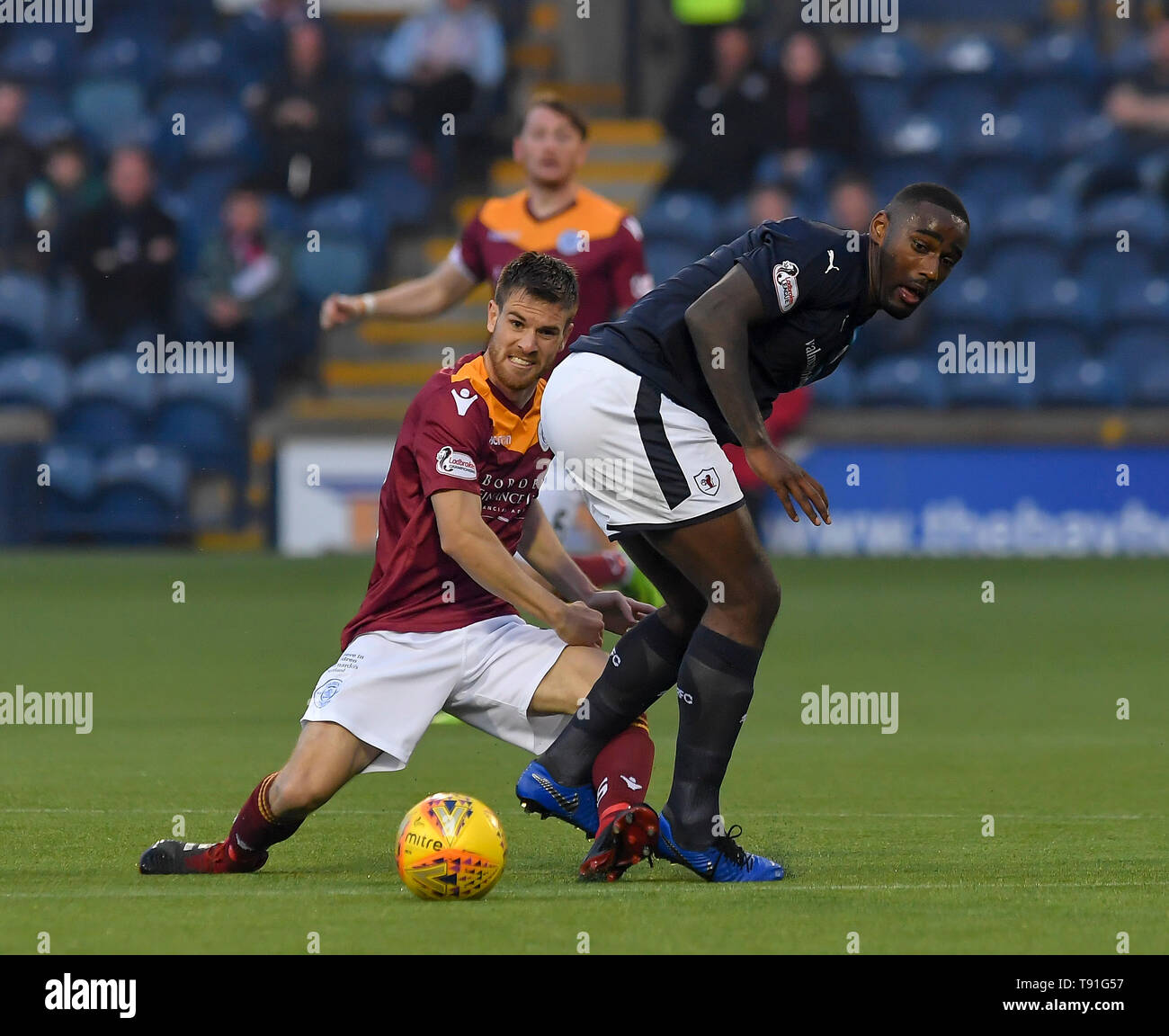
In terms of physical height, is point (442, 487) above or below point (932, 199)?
below

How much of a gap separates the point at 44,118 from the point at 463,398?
14237 mm

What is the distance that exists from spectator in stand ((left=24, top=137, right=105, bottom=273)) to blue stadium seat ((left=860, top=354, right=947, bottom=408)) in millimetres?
6482

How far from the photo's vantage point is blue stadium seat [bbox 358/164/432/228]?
1819 centimetres

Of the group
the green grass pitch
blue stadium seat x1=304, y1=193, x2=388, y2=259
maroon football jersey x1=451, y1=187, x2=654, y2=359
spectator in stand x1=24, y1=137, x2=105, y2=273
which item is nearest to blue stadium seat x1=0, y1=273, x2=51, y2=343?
spectator in stand x1=24, y1=137, x2=105, y2=273

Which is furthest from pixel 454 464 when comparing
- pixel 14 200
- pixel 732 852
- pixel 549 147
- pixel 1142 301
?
pixel 14 200

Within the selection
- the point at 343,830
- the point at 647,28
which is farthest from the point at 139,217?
the point at 343,830

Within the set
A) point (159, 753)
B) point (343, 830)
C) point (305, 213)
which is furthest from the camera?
point (305, 213)

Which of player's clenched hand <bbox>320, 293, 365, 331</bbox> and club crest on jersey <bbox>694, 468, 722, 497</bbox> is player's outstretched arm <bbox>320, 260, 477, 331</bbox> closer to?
player's clenched hand <bbox>320, 293, 365, 331</bbox>

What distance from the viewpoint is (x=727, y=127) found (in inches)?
699

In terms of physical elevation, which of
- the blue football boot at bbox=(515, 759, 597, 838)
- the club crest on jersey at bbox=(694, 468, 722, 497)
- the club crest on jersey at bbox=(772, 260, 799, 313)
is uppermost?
the club crest on jersey at bbox=(772, 260, 799, 313)

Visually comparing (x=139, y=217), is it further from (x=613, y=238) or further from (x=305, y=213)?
(x=613, y=238)

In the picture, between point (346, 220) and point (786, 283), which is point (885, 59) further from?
point (786, 283)
